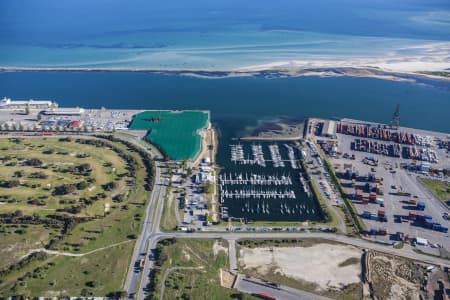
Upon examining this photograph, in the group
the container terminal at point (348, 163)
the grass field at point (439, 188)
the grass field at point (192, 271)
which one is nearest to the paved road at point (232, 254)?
the grass field at point (192, 271)

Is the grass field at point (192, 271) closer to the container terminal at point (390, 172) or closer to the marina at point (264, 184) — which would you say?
the marina at point (264, 184)

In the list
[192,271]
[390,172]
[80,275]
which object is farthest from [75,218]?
[390,172]

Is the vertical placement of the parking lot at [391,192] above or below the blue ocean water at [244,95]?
below

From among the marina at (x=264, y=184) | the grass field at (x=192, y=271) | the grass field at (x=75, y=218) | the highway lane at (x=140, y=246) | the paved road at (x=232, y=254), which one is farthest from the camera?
the marina at (x=264, y=184)

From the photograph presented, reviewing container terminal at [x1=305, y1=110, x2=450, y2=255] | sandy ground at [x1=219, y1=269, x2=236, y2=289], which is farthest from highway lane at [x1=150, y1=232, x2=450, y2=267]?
sandy ground at [x1=219, y1=269, x2=236, y2=289]

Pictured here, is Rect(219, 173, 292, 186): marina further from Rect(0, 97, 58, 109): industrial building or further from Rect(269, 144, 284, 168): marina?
Rect(0, 97, 58, 109): industrial building

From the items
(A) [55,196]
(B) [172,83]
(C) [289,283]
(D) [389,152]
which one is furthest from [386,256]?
(B) [172,83]

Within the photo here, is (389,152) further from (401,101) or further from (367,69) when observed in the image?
(367,69)
